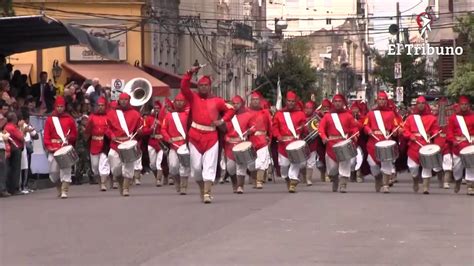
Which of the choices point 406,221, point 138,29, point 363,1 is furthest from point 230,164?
point 363,1

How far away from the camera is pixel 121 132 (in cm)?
2172

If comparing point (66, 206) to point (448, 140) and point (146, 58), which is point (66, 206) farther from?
point (146, 58)

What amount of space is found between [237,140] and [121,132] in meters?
2.59

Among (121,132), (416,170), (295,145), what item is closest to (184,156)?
(121,132)

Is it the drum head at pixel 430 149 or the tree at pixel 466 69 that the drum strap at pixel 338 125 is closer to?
the drum head at pixel 430 149

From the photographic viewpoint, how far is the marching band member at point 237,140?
21.9 meters

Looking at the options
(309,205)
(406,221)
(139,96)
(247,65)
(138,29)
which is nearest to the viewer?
(406,221)

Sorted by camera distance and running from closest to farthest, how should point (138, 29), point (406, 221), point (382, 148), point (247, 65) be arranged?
point (406, 221), point (382, 148), point (138, 29), point (247, 65)

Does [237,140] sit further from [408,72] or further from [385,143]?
[408,72]

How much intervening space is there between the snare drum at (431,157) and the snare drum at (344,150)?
1.22 metres

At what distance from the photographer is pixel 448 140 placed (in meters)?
21.4

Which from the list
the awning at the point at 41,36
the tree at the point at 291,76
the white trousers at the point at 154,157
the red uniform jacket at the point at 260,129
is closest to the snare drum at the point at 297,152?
the red uniform jacket at the point at 260,129

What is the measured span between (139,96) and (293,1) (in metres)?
110

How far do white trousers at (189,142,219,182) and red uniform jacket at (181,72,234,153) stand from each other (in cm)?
8
